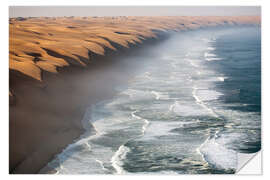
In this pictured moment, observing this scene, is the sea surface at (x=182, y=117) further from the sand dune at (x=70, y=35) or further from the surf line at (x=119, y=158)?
the sand dune at (x=70, y=35)

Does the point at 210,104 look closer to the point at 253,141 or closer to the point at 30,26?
the point at 253,141

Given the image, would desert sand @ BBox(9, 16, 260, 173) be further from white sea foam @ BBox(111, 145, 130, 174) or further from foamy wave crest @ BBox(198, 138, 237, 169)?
foamy wave crest @ BBox(198, 138, 237, 169)

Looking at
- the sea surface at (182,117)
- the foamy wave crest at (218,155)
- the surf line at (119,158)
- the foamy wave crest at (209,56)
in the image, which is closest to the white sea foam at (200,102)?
the sea surface at (182,117)

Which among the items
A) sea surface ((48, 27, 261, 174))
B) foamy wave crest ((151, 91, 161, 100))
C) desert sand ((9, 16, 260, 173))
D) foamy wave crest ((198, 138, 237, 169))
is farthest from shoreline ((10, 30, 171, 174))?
foamy wave crest ((198, 138, 237, 169))

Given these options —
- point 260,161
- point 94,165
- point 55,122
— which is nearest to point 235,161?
point 260,161

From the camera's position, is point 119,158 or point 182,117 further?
point 182,117

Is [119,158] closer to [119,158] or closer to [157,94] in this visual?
[119,158]

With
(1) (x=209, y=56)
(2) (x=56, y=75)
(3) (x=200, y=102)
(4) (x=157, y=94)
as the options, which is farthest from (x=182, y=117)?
(1) (x=209, y=56)
